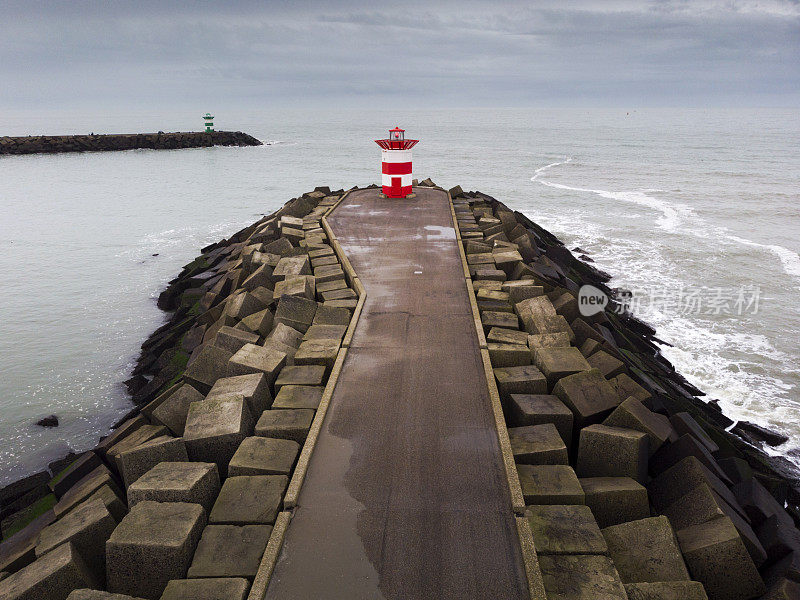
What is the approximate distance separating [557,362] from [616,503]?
201cm

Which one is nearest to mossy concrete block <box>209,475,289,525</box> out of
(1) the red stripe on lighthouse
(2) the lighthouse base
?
(1) the red stripe on lighthouse

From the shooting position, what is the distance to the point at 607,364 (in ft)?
22.8

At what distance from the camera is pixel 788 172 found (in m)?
40.2

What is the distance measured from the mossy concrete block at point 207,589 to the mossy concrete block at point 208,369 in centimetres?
360

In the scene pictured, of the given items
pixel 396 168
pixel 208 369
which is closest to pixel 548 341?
pixel 208 369

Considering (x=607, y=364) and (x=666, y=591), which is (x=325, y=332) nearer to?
(x=607, y=364)

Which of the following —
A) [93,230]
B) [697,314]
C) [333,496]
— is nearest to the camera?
[333,496]

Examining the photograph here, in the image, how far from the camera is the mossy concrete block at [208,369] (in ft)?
22.9

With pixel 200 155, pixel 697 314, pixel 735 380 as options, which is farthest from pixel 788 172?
pixel 200 155

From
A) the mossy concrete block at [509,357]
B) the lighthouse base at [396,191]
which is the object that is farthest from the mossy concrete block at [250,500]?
Result: the lighthouse base at [396,191]

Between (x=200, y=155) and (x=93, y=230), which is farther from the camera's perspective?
(x=200, y=155)

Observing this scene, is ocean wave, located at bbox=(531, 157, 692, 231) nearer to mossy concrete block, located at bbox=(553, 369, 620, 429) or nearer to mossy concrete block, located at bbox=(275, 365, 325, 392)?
mossy concrete block, located at bbox=(553, 369, 620, 429)

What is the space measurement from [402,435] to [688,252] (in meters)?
18.0

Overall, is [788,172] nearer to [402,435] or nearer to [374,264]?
[374,264]
